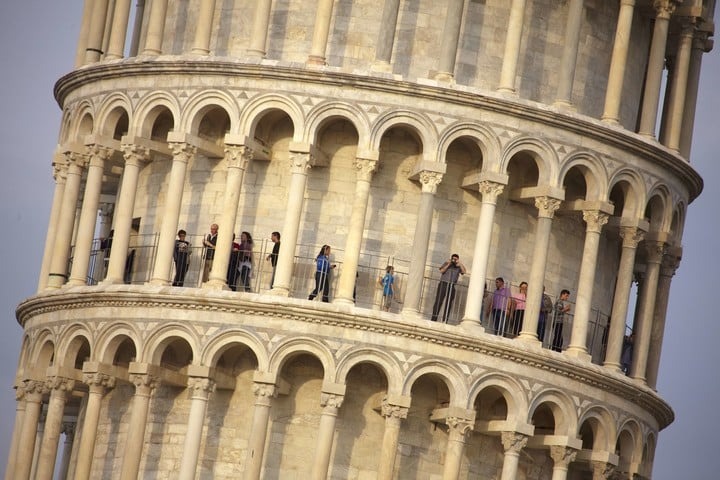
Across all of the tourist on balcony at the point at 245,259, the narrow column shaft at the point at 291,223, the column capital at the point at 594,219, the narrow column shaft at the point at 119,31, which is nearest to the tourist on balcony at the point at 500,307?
the column capital at the point at 594,219

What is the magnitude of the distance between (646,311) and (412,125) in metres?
7.26

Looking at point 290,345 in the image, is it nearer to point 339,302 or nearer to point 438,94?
point 339,302

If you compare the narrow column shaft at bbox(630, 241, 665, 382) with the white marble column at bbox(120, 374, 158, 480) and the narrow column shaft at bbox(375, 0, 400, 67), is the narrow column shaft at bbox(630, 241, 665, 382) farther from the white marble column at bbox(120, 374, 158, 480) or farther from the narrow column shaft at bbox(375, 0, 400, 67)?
the white marble column at bbox(120, 374, 158, 480)

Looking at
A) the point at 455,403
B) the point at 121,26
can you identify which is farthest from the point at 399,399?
the point at 121,26

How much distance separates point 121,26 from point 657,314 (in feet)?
44.4

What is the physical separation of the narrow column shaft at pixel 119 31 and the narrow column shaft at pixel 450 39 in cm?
723

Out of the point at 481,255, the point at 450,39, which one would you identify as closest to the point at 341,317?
the point at 481,255

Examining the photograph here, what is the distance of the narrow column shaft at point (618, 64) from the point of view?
55.1 metres

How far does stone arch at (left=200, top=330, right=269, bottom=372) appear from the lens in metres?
52.1

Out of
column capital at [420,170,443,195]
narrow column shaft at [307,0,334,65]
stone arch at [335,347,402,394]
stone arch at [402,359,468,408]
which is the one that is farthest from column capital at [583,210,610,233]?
narrow column shaft at [307,0,334,65]

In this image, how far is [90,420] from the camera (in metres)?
53.4

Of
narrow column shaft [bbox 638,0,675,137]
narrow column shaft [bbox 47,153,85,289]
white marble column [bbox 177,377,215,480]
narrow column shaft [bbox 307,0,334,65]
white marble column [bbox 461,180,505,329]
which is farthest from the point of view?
narrow column shaft [bbox 638,0,675,137]

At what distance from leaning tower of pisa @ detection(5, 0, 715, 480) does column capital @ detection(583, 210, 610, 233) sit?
0.11 meters

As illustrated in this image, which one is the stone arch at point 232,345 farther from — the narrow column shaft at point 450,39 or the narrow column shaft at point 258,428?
the narrow column shaft at point 450,39
